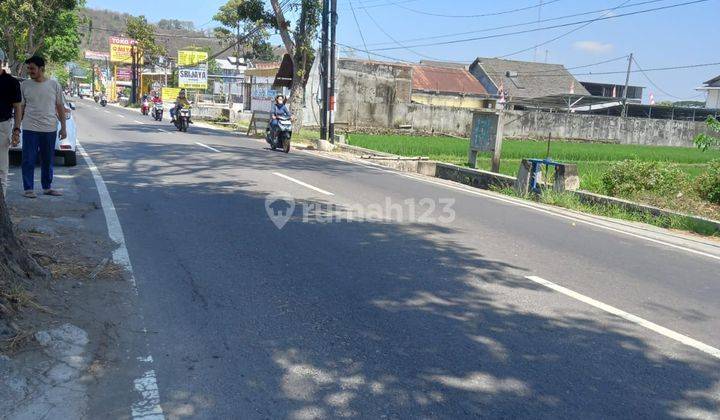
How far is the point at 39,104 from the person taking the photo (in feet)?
28.0

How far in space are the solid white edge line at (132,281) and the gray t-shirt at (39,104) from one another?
1333mm

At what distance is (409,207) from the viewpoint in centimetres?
1027

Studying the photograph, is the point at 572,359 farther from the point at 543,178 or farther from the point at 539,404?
the point at 543,178

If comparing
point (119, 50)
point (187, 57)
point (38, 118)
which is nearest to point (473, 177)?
point (38, 118)

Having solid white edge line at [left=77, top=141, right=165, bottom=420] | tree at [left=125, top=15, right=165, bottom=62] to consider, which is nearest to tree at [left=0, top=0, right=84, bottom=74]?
solid white edge line at [left=77, top=141, right=165, bottom=420]

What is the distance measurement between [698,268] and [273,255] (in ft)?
16.3

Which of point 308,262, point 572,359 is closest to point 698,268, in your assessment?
point 572,359

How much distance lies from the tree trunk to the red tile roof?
171 feet

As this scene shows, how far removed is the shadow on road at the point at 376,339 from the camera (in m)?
3.54

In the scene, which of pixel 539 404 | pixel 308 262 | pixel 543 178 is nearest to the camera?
pixel 539 404

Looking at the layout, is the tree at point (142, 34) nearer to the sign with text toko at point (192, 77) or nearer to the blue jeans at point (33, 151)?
the sign with text toko at point (192, 77)

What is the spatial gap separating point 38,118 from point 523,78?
61.5 metres

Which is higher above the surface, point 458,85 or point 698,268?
point 458,85

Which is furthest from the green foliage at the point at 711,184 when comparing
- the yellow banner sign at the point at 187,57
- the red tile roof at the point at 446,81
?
the yellow banner sign at the point at 187,57
